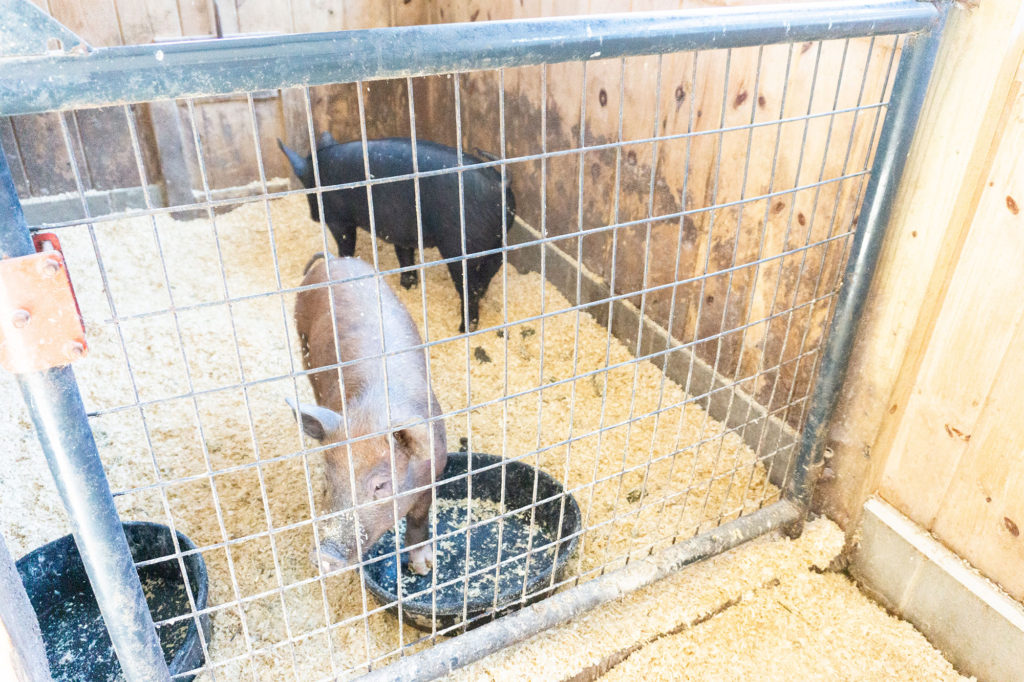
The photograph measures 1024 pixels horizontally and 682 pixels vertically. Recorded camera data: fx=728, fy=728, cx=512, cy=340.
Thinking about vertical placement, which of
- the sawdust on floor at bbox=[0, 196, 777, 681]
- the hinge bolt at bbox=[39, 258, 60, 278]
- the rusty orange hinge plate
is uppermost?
the hinge bolt at bbox=[39, 258, 60, 278]

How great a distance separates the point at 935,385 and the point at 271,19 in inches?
166

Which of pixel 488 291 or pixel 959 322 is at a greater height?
pixel 959 322

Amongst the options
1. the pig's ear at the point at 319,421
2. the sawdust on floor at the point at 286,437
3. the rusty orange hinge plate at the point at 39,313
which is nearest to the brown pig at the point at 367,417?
the pig's ear at the point at 319,421

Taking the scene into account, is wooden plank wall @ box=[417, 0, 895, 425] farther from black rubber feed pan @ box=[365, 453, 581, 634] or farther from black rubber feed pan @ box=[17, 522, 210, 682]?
black rubber feed pan @ box=[17, 522, 210, 682]

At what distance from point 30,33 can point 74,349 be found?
42cm

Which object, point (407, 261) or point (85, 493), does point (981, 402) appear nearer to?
point (85, 493)

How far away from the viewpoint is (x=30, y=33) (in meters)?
0.92

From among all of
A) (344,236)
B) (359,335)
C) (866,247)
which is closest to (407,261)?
(344,236)

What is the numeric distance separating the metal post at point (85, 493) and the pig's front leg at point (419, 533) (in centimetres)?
88

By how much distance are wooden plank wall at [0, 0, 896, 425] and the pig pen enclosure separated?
2 cm

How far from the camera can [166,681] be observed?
138 cm

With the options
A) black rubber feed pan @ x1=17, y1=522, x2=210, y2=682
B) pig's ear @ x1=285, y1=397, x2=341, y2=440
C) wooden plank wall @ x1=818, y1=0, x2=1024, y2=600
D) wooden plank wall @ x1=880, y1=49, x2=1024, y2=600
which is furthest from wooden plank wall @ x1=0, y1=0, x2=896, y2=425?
black rubber feed pan @ x1=17, y1=522, x2=210, y2=682

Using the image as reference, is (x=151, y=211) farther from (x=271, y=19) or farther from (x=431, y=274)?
(x=271, y=19)

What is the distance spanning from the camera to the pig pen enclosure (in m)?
1.15
